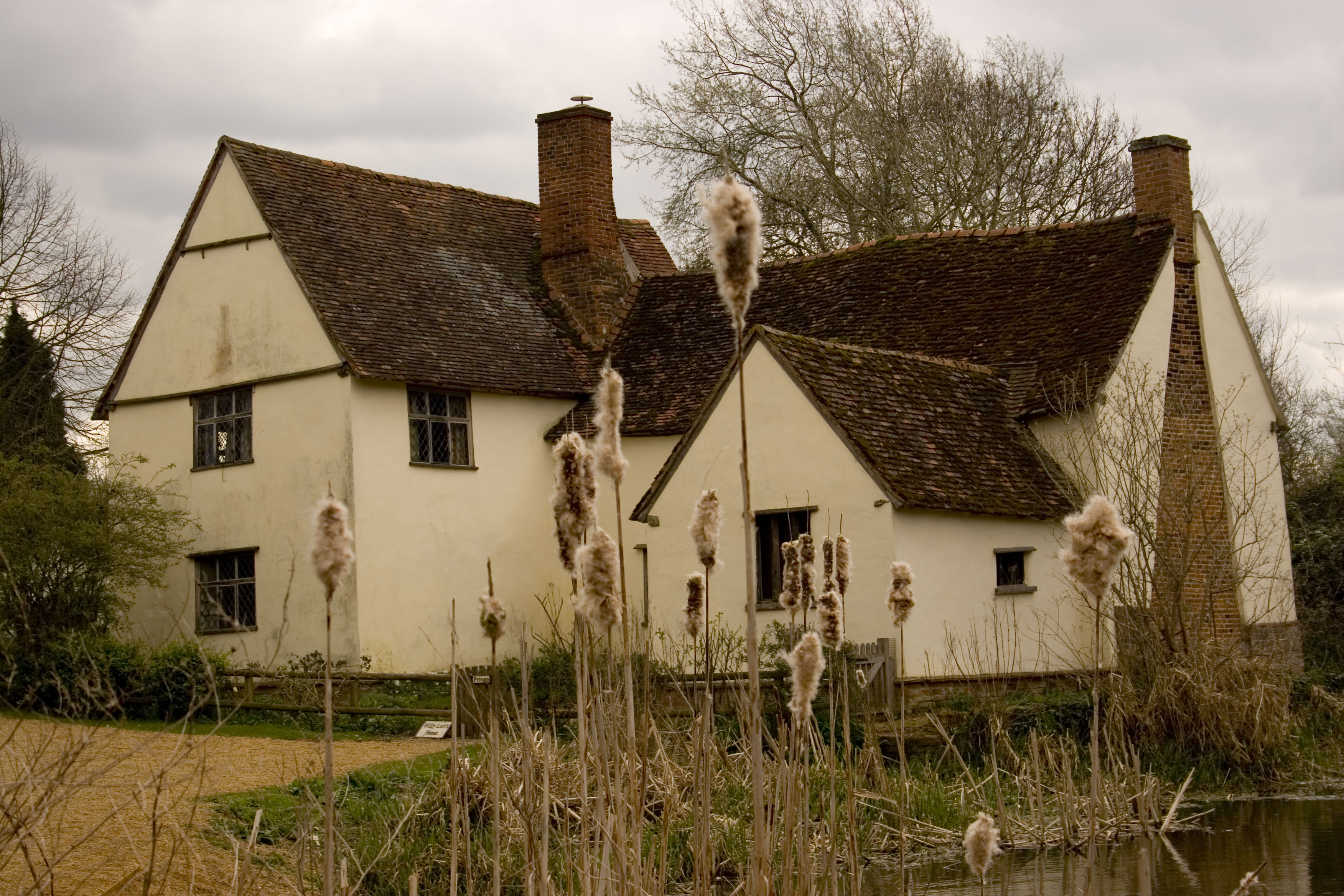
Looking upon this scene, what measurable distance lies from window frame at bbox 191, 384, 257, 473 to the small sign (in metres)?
6.28

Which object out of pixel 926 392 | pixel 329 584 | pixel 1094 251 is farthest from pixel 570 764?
pixel 1094 251

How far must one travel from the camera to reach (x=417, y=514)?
67.5ft

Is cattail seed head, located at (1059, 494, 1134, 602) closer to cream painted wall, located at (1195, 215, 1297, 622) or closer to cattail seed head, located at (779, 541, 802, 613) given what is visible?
cattail seed head, located at (779, 541, 802, 613)

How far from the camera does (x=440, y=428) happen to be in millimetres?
21141

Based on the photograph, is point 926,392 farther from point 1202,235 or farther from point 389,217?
point 389,217

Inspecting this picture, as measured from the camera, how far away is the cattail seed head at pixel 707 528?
4332 mm

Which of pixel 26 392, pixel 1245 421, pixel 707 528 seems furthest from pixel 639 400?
pixel 707 528

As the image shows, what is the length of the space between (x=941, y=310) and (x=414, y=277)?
7631 millimetres

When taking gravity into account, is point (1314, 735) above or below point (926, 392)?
below

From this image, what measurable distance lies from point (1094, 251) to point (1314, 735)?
7.96 metres

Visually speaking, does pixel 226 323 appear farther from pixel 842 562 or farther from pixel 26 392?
pixel 842 562

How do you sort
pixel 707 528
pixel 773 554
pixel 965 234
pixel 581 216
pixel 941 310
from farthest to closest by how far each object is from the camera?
pixel 581 216 → pixel 965 234 → pixel 941 310 → pixel 773 554 → pixel 707 528

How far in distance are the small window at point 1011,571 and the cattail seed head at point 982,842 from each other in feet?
44.8

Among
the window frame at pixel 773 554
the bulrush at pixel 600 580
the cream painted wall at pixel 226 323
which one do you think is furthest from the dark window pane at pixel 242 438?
the bulrush at pixel 600 580
